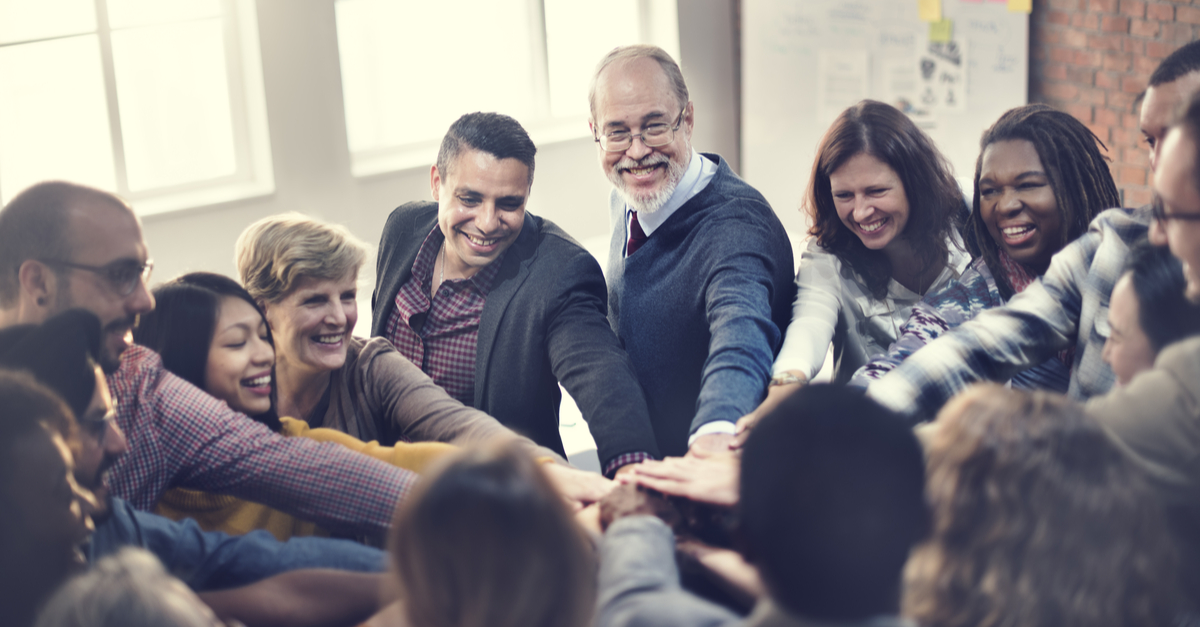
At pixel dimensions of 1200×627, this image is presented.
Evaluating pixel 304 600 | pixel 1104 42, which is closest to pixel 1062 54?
pixel 1104 42

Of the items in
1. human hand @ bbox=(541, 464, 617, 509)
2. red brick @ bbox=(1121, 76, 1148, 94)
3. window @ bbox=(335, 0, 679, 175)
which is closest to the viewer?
human hand @ bbox=(541, 464, 617, 509)

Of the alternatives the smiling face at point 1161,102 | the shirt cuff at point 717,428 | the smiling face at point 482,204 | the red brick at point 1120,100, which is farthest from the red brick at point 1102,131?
the shirt cuff at point 717,428

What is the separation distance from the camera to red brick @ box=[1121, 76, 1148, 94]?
4.30m

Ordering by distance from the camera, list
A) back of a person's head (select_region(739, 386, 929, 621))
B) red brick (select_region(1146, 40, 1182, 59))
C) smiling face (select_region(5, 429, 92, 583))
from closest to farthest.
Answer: back of a person's head (select_region(739, 386, 929, 621)) → smiling face (select_region(5, 429, 92, 583)) → red brick (select_region(1146, 40, 1182, 59))

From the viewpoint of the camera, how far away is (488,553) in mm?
934

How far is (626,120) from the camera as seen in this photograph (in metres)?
2.32

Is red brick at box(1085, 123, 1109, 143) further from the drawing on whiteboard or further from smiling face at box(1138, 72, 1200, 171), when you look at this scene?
smiling face at box(1138, 72, 1200, 171)

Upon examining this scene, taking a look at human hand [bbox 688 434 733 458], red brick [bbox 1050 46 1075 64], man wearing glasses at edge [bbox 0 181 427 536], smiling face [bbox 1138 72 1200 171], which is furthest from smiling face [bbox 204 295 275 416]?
red brick [bbox 1050 46 1075 64]

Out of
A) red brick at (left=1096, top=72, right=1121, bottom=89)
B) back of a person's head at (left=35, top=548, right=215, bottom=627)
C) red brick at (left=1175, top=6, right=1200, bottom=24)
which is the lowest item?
back of a person's head at (left=35, top=548, right=215, bottom=627)

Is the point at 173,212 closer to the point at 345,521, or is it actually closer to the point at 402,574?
the point at 345,521

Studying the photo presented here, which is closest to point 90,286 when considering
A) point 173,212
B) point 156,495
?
point 156,495

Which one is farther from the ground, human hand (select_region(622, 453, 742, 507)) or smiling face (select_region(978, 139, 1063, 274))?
smiling face (select_region(978, 139, 1063, 274))

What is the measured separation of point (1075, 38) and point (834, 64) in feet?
3.80

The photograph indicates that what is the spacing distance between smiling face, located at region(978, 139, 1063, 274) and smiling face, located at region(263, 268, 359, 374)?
4.30ft
